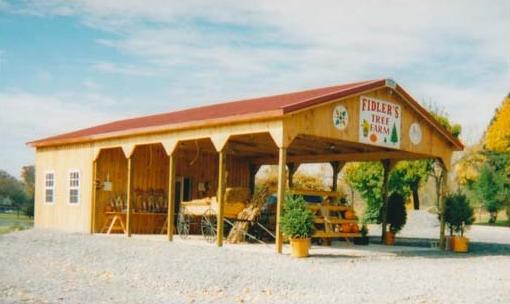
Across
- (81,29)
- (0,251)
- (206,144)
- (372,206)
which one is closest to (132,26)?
(81,29)

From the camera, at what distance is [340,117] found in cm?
1530

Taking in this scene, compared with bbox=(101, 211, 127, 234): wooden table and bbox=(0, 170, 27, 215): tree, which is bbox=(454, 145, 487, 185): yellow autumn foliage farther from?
bbox=(0, 170, 27, 215): tree

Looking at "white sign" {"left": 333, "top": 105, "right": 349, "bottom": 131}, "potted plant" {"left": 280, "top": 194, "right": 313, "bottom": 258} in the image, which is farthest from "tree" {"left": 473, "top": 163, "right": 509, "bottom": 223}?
"potted plant" {"left": 280, "top": 194, "right": 313, "bottom": 258}

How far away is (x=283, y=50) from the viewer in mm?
21703

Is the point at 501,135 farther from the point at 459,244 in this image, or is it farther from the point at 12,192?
the point at 12,192

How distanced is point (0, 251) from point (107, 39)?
723 centimetres

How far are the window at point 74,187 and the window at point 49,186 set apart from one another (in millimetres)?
1423

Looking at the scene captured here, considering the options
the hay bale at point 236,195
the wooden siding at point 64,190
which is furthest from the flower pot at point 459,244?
the wooden siding at point 64,190

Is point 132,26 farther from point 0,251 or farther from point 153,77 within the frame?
point 153,77

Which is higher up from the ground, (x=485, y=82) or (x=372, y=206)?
(x=485, y=82)

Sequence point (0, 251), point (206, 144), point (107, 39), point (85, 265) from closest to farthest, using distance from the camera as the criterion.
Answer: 1. point (85, 265)
2. point (0, 251)
3. point (107, 39)
4. point (206, 144)

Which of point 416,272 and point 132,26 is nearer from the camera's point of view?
point 416,272

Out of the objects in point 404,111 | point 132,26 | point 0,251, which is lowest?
point 0,251

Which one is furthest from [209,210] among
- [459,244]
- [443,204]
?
[459,244]
